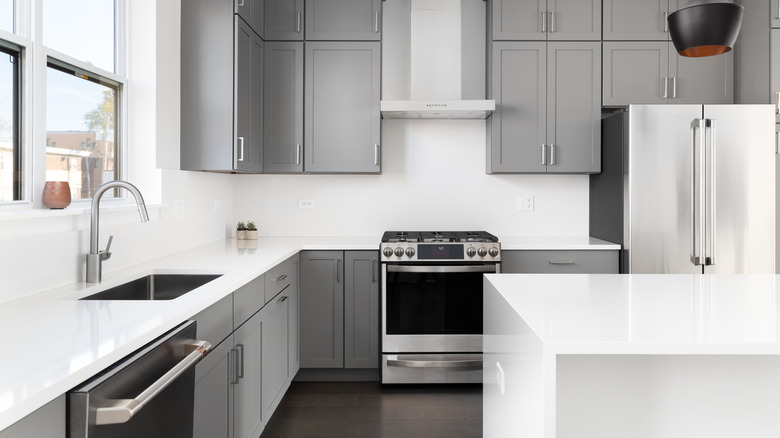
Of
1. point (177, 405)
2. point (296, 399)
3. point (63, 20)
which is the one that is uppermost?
point (63, 20)

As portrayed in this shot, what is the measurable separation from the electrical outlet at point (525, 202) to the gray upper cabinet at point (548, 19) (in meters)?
1.15

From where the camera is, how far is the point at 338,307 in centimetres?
339

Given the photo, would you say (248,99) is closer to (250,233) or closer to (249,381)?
(250,233)

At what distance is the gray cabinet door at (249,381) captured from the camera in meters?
2.09

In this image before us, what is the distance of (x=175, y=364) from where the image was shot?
137cm

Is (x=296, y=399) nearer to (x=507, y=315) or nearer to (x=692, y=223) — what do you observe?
(x=507, y=315)

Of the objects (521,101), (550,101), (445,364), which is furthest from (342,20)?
(445,364)

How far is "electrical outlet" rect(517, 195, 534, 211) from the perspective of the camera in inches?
155

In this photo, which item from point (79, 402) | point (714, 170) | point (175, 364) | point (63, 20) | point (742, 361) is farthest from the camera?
point (714, 170)

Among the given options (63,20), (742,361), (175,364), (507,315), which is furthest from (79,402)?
(63,20)

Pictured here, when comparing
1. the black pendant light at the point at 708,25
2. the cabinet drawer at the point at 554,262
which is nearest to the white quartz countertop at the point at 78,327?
the cabinet drawer at the point at 554,262

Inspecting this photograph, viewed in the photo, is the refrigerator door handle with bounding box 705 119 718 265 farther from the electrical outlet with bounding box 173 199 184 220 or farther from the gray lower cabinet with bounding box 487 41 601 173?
the electrical outlet with bounding box 173 199 184 220

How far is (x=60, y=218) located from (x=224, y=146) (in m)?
1.18

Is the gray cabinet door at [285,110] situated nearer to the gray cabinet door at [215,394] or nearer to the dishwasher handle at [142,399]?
the gray cabinet door at [215,394]
